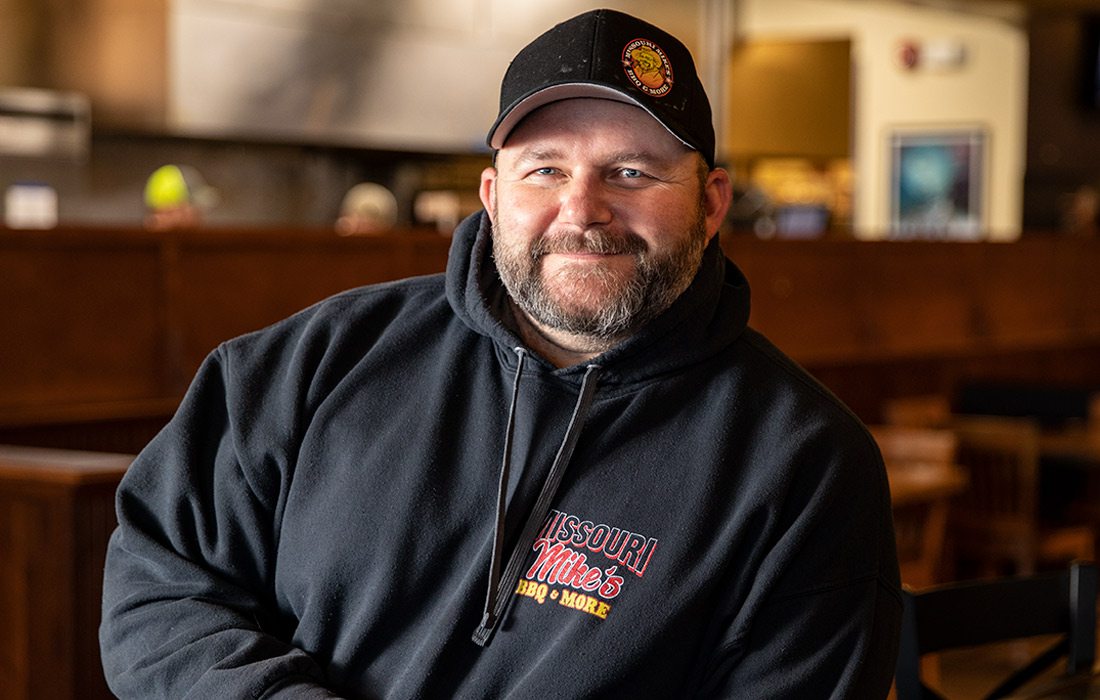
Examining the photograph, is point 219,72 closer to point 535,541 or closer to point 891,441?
point 891,441

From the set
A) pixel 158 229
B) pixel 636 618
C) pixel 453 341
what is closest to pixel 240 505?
pixel 453 341

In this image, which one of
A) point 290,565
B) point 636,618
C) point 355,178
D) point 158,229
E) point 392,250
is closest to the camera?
point 636,618

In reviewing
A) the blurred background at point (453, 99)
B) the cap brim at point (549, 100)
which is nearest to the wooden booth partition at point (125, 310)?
the cap brim at point (549, 100)

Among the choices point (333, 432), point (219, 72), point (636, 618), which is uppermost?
point (219, 72)

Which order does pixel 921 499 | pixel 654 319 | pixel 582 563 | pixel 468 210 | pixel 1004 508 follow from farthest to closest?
1. pixel 468 210
2. pixel 1004 508
3. pixel 921 499
4. pixel 654 319
5. pixel 582 563

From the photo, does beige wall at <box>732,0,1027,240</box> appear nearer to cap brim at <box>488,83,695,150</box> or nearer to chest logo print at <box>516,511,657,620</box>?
cap brim at <box>488,83,695,150</box>

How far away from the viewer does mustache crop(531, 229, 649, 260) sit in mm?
1526

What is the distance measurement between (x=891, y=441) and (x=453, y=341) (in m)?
3.55

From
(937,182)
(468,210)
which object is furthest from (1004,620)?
(937,182)

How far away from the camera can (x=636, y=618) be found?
145 cm

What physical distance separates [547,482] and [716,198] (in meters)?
0.38

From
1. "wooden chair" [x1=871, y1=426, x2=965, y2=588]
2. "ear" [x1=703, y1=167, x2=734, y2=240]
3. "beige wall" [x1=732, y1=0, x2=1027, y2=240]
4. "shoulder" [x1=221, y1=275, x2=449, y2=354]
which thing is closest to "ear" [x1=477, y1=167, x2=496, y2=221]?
"shoulder" [x1=221, y1=275, x2=449, y2=354]

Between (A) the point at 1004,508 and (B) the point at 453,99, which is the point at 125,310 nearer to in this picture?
(A) the point at 1004,508

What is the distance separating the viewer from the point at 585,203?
4.95ft
